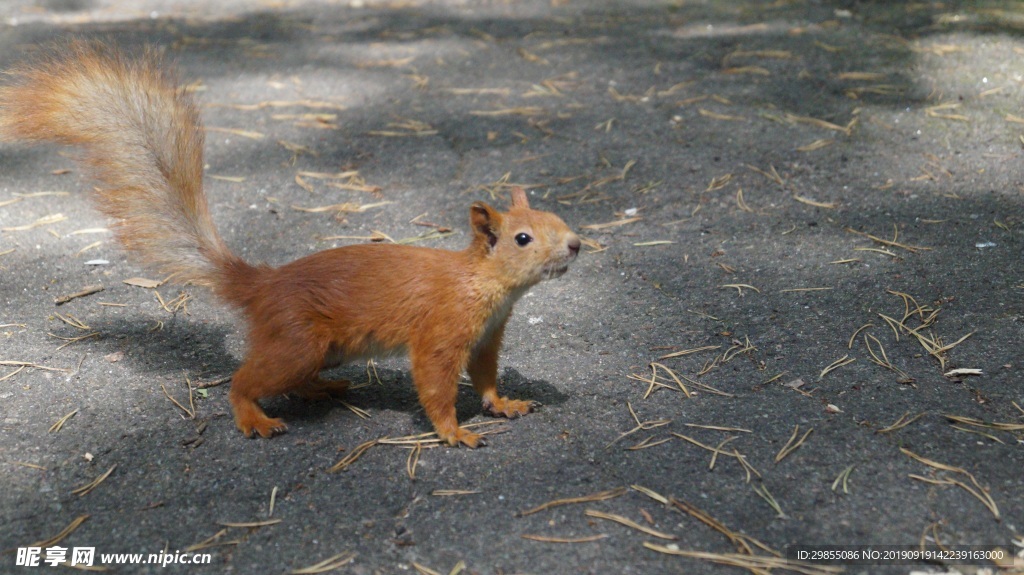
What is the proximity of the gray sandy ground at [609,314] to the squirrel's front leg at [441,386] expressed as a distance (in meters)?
0.05

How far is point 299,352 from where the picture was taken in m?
2.26

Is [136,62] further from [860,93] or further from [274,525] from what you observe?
[860,93]

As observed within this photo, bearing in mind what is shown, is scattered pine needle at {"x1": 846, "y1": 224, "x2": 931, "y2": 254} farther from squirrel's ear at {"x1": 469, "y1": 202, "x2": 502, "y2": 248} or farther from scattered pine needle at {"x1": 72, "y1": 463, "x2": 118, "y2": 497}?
scattered pine needle at {"x1": 72, "y1": 463, "x2": 118, "y2": 497}

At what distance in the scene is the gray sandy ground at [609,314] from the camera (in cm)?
197

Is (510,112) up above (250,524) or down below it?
above

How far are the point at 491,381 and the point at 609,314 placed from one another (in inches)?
27.0

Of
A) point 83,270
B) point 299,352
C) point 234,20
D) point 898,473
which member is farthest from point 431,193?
point 234,20

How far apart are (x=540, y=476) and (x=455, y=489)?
0.22 meters

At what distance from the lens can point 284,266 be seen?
2.43 metres

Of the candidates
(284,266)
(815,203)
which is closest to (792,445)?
(284,266)

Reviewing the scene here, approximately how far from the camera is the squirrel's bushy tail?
243cm

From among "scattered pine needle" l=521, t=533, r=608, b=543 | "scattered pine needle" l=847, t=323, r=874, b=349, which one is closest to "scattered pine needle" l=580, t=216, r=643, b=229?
"scattered pine needle" l=847, t=323, r=874, b=349

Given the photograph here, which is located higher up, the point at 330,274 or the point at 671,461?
the point at 330,274

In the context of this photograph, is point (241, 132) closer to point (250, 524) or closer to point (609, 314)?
point (609, 314)
